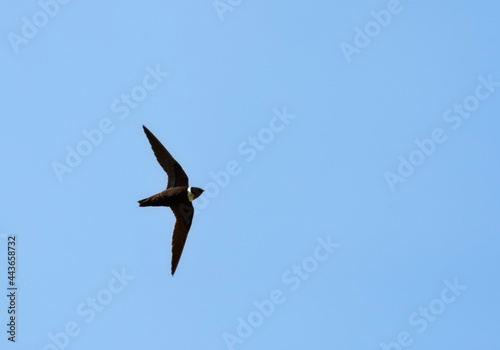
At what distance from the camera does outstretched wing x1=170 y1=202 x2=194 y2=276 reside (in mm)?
23766

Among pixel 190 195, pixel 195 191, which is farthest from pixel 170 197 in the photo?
pixel 195 191

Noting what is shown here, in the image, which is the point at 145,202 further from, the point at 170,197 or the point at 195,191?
the point at 195,191

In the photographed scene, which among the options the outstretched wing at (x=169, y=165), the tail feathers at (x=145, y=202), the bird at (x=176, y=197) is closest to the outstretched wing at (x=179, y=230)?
the bird at (x=176, y=197)

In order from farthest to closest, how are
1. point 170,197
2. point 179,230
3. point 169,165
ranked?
point 179,230 → point 169,165 → point 170,197

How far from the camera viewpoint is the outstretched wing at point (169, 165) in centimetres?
2336

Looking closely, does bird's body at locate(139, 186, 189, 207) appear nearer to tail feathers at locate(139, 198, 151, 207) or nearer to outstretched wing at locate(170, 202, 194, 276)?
tail feathers at locate(139, 198, 151, 207)

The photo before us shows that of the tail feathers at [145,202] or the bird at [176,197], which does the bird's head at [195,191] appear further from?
the tail feathers at [145,202]

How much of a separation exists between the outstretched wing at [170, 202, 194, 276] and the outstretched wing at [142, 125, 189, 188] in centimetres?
80

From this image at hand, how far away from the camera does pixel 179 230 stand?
947 inches

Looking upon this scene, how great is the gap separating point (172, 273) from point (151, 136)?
395 centimetres

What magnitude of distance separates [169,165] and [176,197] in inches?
42.6

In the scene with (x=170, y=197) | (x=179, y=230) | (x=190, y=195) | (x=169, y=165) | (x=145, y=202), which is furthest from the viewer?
(x=179, y=230)

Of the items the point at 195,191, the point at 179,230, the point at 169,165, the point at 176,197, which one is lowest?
the point at 179,230

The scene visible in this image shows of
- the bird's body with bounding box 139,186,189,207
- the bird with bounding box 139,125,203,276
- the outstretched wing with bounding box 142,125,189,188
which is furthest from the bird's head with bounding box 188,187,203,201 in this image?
the outstretched wing with bounding box 142,125,189,188
